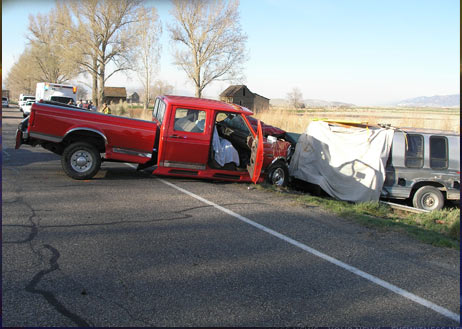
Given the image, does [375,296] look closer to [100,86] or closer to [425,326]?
[425,326]

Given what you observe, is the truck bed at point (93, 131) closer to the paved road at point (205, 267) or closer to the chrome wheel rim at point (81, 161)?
the chrome wheel rim at point (81, 161)

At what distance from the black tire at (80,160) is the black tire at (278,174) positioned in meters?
4.25

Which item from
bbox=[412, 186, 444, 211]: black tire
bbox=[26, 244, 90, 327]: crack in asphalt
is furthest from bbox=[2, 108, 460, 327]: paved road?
bbox=[412, 186, 444, 211]: black tire

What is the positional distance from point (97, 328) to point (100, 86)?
145 ft

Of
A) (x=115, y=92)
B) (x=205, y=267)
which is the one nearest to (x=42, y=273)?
(x=205, y=267)

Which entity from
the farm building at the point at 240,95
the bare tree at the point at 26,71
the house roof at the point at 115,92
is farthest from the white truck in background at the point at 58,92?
the house roof at the point at 115,92

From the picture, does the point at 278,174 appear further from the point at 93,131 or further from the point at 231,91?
the point at 231,91

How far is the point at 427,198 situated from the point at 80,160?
27.1 feet

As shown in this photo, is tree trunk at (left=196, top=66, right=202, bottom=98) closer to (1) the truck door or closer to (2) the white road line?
(1) the truck door

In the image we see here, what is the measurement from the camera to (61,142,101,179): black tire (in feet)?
29.6

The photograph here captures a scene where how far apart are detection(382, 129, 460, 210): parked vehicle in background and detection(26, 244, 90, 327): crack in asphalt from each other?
25.1 ft

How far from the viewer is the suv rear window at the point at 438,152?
9445mm

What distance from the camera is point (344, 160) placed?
10.0 meters

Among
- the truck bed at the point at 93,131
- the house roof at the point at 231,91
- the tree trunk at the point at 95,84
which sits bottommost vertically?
the truck bed at the point at 93,131
